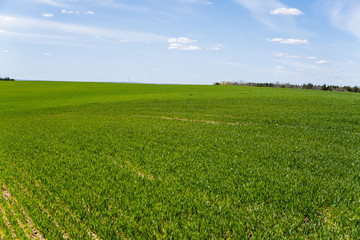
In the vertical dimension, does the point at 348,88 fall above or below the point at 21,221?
above

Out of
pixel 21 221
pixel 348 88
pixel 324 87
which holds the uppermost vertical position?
pixel 324 87

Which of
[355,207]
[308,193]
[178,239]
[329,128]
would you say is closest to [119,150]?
[178,239]

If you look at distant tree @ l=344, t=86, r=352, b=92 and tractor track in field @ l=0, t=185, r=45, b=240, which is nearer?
tractor track in field @ l=0, t=185, r=45, b=240

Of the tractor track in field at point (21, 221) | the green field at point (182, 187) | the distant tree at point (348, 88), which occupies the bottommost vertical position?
the tractor track in field at point (21, 221)

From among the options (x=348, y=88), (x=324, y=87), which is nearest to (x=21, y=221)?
(x=348, y=88)

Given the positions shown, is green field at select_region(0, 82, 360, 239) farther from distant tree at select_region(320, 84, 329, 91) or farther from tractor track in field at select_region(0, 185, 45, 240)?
distant tree at select_region(320, 84, 329, 91)

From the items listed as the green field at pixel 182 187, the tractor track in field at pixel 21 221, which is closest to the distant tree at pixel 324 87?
the green field at pixel 182 187

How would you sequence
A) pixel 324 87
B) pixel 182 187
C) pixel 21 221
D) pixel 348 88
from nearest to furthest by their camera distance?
pixel 21 221 < pixel 182 187 < pixel 348 88 < pixel 324 87

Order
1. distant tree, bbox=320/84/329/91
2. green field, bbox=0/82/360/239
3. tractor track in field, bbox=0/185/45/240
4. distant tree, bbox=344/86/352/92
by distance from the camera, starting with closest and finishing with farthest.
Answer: green field, bbox=0/82/360/239 < tractor track in field, bbox=0/185/45/240 < distant tree, bbox=344/86/352/92 < distant tree, bbox=320/84/329/91

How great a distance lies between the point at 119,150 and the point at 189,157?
2.88 metres

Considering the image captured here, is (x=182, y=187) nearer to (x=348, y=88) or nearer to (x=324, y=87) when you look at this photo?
(x=348, y=88)

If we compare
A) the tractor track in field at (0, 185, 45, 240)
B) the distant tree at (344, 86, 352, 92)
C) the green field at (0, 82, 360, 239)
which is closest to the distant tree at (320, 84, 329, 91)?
the distant tree at (344, 86, 352, 92)

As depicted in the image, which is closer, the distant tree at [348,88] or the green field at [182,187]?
the green field at [182,187]

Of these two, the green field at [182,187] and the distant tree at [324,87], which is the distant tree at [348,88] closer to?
the distant tree at [324,87]
